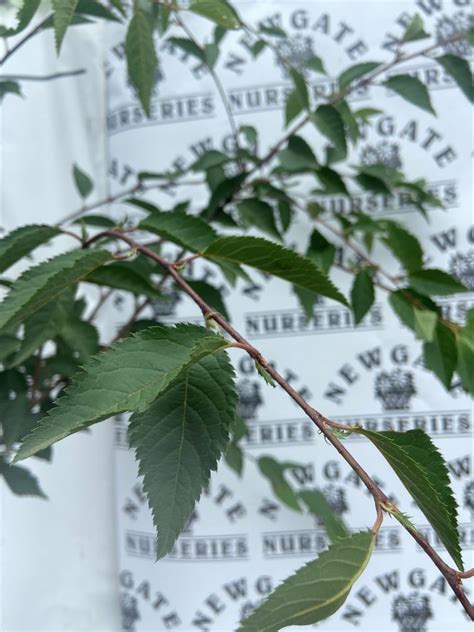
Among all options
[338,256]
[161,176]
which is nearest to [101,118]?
[161,176]

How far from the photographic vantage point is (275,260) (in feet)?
0.78

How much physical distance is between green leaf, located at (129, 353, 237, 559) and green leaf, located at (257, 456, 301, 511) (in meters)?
0.32

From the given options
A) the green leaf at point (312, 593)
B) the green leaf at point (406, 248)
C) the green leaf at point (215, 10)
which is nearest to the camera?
the green leaf at point (312, 593)

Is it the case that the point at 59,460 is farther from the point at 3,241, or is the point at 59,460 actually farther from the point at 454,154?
the point at 454,154

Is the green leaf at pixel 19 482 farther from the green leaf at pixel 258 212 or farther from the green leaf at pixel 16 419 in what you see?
the green leaf at pixel 258 212

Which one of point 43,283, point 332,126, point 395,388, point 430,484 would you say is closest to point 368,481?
point 430,484

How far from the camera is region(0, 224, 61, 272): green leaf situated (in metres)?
0.28

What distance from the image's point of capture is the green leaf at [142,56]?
29 centimetres

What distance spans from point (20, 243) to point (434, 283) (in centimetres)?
24

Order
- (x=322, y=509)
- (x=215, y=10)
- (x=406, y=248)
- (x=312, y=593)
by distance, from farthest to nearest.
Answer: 1. (x=322, y=509)
2. (x=406, y=248)
3. (x=215, y=10)
4. (x=312, y=593)

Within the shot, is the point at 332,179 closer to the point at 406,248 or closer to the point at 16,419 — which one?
the point at 406,248

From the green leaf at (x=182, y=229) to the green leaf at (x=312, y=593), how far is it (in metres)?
0.15

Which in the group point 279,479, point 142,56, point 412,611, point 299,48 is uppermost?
point 299,48

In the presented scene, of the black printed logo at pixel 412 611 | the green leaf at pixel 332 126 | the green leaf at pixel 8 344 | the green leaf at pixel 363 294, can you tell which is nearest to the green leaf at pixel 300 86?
the green leaf at pixel 332 126
